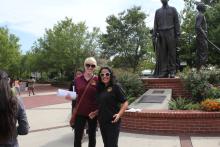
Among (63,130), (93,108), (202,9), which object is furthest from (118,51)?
(93,108)

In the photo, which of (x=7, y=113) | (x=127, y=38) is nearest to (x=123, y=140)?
(x=7, y=113)

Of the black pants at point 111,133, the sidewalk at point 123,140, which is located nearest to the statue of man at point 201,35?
the sidewalk at point 123,140

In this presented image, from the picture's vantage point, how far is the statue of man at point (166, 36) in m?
12.9

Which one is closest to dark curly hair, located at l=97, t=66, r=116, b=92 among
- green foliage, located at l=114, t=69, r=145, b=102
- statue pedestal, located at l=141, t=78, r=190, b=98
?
green foliage, located at l=114, t=69, r=145, b=102

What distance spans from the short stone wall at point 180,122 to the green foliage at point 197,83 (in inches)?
96.6

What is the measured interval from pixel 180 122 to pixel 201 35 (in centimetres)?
478

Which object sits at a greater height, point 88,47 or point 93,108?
point 88,47

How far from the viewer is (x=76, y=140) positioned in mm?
5809

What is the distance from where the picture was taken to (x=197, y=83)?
11.7 meters

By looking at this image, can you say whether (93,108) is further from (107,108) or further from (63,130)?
(63,130)

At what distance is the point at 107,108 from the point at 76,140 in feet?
2.65

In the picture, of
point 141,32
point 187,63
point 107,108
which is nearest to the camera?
point 107,108

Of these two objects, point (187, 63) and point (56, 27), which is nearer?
point (187, 63)

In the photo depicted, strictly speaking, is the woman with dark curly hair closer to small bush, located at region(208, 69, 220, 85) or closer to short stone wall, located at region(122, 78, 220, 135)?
short stone wall, located at region(122, 78, 220, 135)
